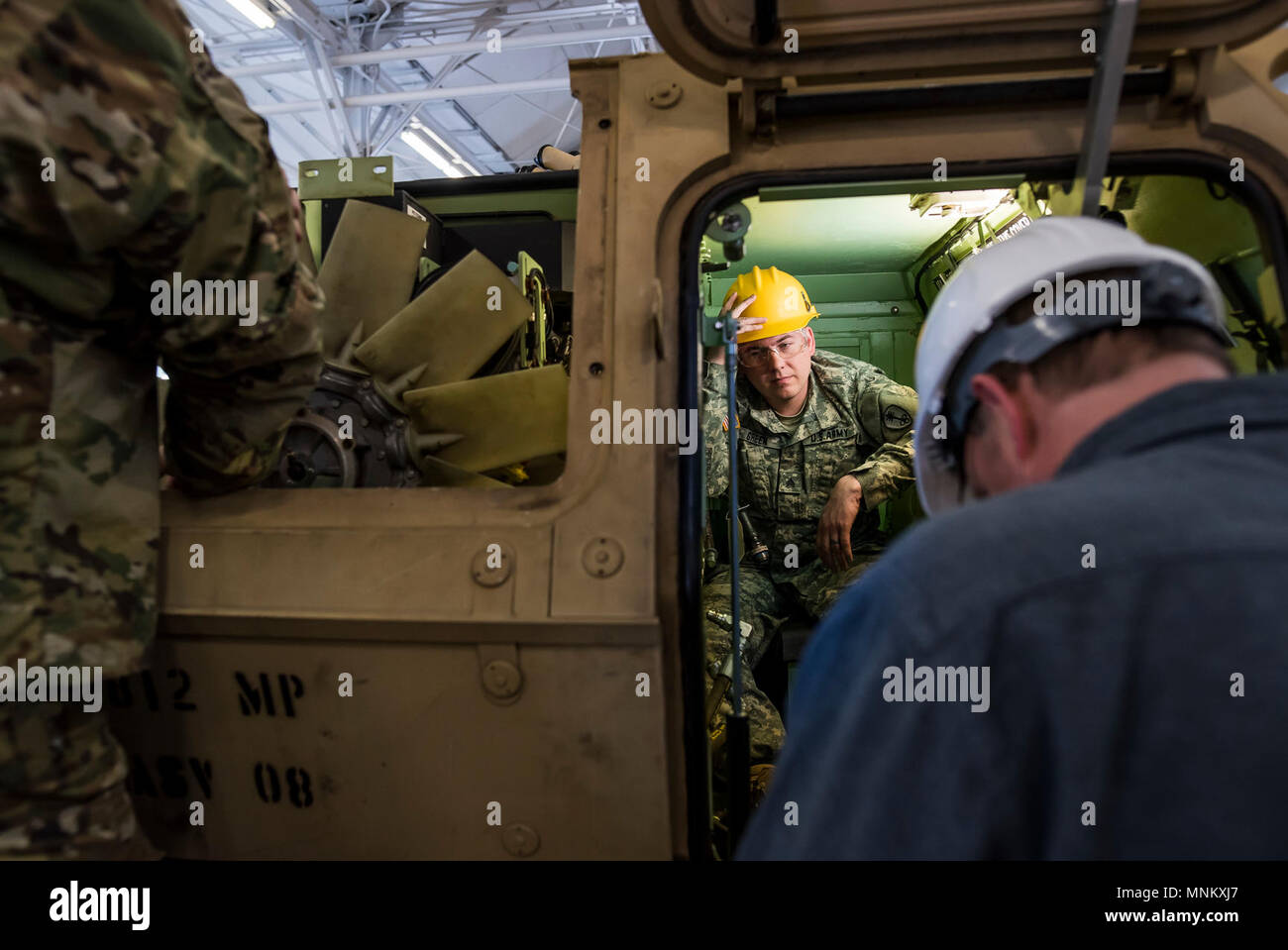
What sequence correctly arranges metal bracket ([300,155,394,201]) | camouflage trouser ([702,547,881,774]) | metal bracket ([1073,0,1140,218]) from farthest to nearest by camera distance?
camouflage trouser ([702,547,881,774])
metal bracket ([300,155,394,201])
metal bracket ([1073,0,1140,218])

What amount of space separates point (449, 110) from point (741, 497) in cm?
764

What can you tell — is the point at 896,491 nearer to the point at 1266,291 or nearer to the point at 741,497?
the point at 741,497

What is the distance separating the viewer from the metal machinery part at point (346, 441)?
70.4 inches

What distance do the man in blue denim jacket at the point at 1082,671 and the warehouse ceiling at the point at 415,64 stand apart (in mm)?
7252

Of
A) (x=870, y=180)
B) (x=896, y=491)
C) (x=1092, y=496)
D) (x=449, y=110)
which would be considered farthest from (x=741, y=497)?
(x=449, y=110)

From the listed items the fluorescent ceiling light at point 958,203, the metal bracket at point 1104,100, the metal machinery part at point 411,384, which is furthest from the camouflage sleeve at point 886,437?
the metal bracket at point 1104,100

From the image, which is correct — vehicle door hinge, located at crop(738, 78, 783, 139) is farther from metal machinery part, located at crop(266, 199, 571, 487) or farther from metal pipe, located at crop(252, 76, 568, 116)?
metal pipe, located at crop(252, 76, 568, 116)

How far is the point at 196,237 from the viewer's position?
1.22 meters

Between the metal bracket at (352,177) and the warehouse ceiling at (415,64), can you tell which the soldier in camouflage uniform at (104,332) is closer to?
the metal bracket at (352,177)

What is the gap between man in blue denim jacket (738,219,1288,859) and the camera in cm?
61

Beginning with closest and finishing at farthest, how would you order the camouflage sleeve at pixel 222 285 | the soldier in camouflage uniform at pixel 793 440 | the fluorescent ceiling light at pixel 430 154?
1. the camouflage sleeve at pixel 222 285
2. the soldier in camouflage uniform at pixel 793 440
3. the fluorescent ceiling light at pixel 430 154

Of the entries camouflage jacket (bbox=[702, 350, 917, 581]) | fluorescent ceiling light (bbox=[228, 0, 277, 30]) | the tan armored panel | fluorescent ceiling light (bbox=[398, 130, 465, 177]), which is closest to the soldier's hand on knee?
camouflage jacket (bbox=[702, 350, 917, 581])

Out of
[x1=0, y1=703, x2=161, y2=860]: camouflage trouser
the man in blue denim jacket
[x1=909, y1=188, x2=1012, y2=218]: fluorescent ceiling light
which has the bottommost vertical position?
[x1=0, y1=703, x2=161, y2=860]: camouflage trouser

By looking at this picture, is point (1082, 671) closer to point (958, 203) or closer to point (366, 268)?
point (366, 268)
